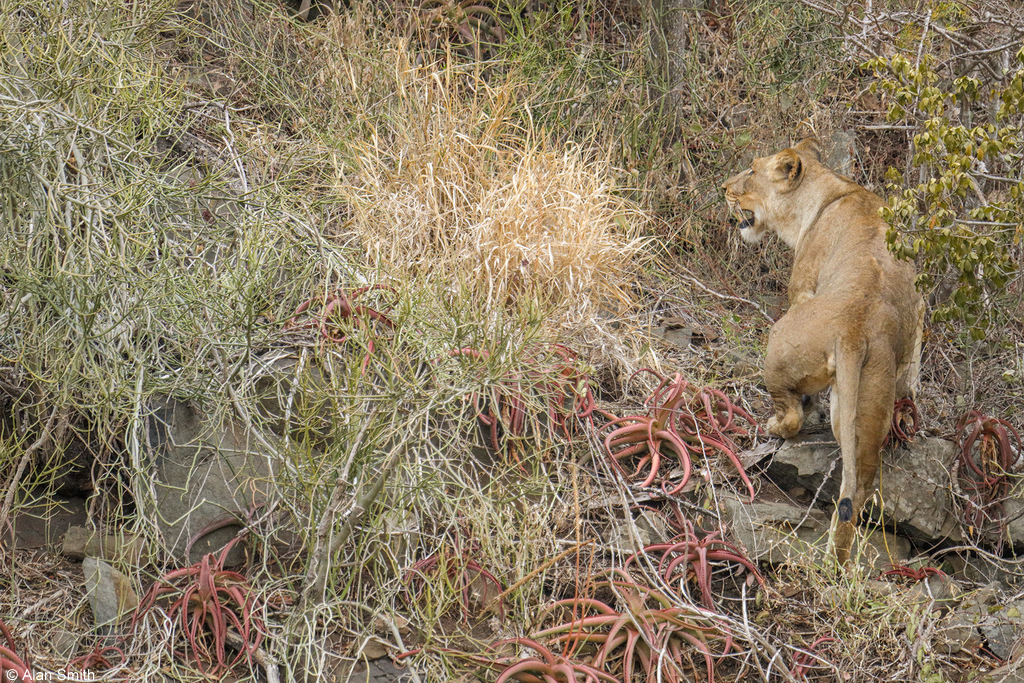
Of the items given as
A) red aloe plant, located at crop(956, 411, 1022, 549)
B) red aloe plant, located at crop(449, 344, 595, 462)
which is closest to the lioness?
red aloe plant, located at crop(956, 411, 1022, 549)

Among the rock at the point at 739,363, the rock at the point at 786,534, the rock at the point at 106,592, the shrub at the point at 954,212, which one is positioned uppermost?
the shrub at the point at 954,212

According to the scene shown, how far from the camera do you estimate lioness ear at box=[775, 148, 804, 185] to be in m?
5.99

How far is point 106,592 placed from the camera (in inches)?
179

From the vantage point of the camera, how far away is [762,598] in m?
4.73

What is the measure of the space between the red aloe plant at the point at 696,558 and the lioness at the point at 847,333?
481mm

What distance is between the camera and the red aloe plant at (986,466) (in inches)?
206

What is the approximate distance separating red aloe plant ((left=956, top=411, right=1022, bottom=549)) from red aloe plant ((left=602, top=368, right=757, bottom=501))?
1094mm

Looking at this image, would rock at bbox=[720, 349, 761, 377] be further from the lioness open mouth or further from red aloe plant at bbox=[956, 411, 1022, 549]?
red aloe plant at bbox=[956, 411, 1022, 549]

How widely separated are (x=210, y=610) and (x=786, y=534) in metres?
2.66

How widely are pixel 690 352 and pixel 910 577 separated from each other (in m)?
1.92

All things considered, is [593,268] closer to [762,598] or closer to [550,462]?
[550,462]

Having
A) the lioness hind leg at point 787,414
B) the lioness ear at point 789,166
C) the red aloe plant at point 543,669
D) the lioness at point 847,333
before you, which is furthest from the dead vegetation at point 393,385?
the lioness ear at point 789,166

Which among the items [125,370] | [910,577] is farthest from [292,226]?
[910,577]

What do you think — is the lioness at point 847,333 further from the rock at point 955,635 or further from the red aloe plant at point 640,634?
the red aloe plant at point 640,634
